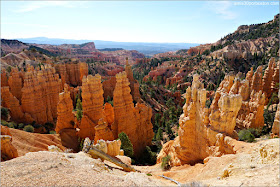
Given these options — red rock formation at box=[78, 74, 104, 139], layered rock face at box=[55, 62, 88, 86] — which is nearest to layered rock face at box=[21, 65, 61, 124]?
red rock formation at box=[78, 74, 104, 139]

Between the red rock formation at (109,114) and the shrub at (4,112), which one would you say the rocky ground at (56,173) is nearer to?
the red rock formation at (109,114)

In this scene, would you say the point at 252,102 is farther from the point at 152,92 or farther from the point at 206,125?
the point at 152,92

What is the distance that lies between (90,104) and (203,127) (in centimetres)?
1456

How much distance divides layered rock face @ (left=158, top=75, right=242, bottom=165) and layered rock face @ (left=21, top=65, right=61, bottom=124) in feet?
82.8

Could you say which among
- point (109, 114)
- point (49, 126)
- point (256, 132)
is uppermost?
point (109, 114)

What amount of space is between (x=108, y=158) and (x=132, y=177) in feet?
11.6

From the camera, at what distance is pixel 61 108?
23750 mm

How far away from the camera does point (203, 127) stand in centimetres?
1522

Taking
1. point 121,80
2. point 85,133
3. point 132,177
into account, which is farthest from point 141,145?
point 132,177

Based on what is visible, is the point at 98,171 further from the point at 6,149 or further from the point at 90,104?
the point at 90,104

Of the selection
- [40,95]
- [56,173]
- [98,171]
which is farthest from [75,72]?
[56,173]

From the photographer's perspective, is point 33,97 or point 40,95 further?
point 40,95

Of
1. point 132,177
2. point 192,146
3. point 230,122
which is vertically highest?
point 230,122

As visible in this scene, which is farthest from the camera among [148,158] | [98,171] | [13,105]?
[13,105]
